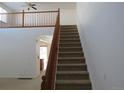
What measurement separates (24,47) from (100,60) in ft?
19.4

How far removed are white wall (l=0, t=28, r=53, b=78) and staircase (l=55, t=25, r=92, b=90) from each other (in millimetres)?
2356

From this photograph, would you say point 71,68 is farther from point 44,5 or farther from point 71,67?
point 44,5

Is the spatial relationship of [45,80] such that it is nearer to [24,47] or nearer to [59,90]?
[59,90]

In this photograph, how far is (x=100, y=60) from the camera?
3510 mm

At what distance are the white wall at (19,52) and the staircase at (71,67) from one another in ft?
7.73

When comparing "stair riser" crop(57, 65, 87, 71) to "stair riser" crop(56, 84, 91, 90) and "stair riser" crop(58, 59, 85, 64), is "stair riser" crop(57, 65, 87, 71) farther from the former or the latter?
"stair riser" crop(56, 84, 91, 90)

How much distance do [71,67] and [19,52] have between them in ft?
14.8

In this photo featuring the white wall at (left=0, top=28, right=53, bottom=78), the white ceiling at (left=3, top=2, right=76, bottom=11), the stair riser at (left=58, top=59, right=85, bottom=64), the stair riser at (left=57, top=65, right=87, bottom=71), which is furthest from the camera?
the white ceiling at (left=3, top=2, right=76, bottom=11)

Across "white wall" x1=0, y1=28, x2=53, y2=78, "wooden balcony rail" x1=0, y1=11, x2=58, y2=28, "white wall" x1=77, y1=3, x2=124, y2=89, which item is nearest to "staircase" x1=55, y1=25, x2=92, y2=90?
"white wall" x1=77, y1=3, x2=124, y2=89

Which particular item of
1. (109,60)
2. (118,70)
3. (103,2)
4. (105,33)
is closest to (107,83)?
(109,60)

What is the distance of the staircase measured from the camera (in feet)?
14.0

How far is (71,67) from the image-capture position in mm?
5004

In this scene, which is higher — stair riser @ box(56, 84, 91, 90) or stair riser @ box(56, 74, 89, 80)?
stair riser @ box(56, 74, 89, 80)

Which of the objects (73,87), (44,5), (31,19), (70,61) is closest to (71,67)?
(70,61)
